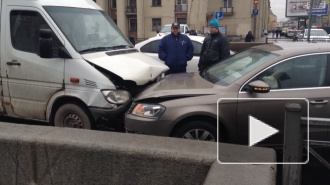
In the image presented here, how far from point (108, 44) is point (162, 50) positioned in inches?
59.9

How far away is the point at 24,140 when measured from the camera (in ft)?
9.88

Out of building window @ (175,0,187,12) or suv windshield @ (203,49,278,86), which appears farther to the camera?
building window @ (175,0,187,12)

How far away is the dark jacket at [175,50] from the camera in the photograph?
22.1 ft

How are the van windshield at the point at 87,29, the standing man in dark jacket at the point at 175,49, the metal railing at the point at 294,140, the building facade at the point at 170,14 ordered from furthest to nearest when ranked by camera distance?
the building facade at the point at 170,14
the standing man in dark jacket at the point at 175,49
the van windshield at the point at 87,29
the metal railing at the point at 294,140

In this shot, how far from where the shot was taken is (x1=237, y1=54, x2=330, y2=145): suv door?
390 centimetres

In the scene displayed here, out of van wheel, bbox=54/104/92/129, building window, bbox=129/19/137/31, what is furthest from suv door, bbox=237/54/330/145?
building window, bbox=129/19/137/31

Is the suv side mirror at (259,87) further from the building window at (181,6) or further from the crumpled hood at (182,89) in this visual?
the building window at (181,6)

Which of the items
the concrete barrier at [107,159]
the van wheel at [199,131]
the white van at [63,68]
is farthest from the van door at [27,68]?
the van wheel at [199,131]

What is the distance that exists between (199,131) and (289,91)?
117 cm

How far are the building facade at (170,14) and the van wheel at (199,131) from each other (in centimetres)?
3849

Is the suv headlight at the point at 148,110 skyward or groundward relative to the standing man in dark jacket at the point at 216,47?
groundward

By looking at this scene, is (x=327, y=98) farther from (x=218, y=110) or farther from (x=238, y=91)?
(x=218, y=110)

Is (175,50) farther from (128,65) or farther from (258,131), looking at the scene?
(258,131)

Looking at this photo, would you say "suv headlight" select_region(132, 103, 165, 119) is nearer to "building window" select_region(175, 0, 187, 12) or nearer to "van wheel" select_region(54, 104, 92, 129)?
"van wheel" select_region(54, 104, 92, 129)
